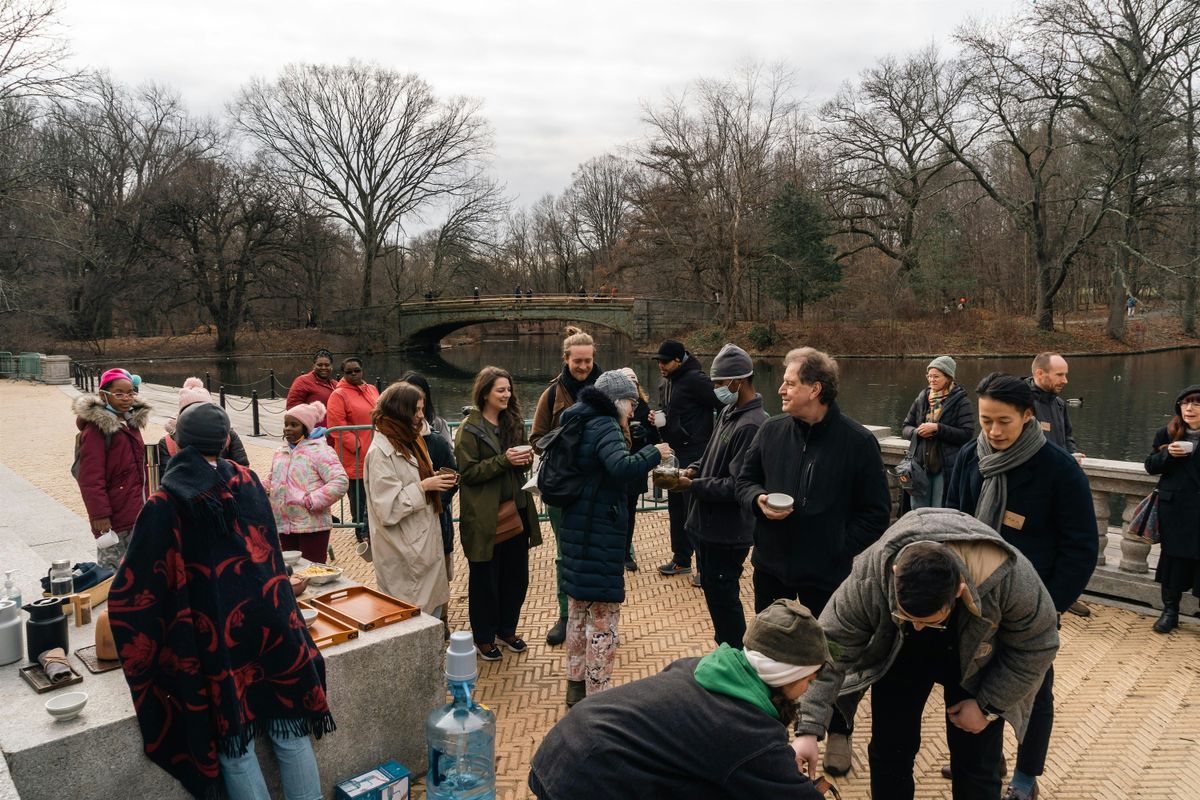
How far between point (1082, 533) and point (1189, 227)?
101 ft

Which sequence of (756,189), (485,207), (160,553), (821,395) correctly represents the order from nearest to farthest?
(160,553) → (821,395) → (756,189) → (485,207)

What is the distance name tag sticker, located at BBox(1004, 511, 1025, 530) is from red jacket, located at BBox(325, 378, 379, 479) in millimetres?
5262

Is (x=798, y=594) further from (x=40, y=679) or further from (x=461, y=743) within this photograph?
(x=40, y=679)

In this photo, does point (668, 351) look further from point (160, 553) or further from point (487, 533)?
point (160, 553)

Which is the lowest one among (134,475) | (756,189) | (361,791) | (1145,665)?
(1145,665)

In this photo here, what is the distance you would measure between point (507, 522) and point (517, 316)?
38.6m

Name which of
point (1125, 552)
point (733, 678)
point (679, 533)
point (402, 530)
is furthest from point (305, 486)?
point (1125, 552)

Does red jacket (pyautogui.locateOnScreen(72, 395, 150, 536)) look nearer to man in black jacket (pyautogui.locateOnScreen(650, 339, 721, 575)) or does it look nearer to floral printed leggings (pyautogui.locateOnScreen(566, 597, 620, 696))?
floral printed leggings (pyautogui.locateOnScreen(566, 597, 620, 696))

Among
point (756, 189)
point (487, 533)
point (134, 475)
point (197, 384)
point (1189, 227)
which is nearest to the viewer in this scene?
point (487, 533)

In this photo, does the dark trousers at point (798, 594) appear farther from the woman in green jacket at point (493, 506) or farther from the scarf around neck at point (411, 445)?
the scarf around neck at point (411, 445)

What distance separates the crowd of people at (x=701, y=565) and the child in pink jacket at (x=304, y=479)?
14 millimetres

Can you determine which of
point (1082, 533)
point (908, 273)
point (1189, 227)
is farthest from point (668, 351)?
point (908, 273)

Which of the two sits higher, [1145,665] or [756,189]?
[756,189]

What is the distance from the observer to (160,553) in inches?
87.1
